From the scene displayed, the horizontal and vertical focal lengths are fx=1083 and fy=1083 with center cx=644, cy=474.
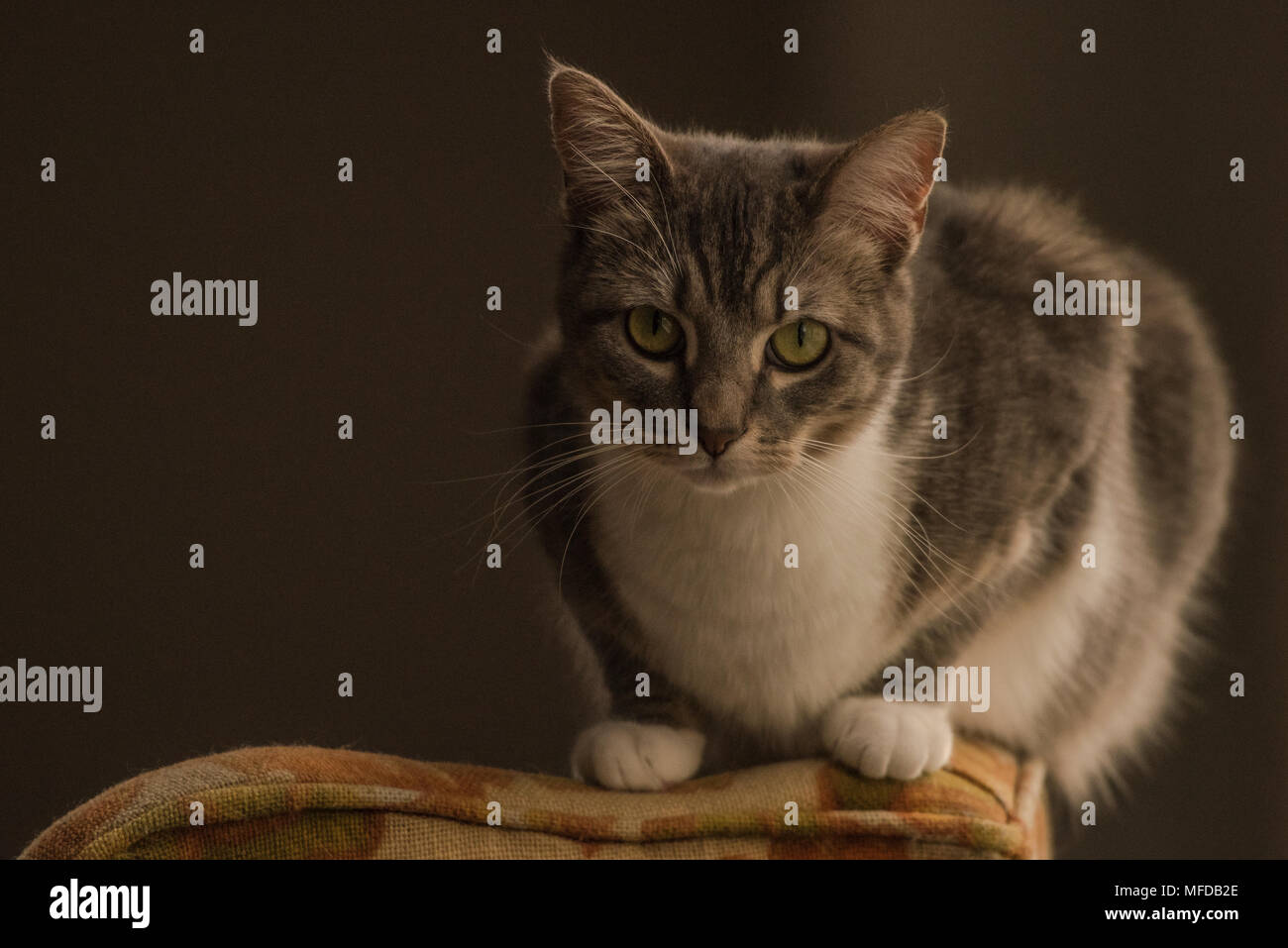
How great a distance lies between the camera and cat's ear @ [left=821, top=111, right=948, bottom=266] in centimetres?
91

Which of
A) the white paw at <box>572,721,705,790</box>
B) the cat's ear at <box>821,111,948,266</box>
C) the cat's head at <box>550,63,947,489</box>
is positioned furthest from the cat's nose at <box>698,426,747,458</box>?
the white paw at <box>572,721,705,790</box>

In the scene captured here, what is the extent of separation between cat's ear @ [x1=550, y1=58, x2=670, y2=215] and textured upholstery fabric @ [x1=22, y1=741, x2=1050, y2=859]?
53 centimetres

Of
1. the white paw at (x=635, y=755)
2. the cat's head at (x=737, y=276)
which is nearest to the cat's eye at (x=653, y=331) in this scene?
the cat's head at (x=737, y=276)

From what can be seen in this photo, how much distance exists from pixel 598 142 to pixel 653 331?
0.17m

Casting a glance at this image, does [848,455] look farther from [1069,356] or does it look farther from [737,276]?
[1069,356]

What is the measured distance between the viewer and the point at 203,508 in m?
1.30

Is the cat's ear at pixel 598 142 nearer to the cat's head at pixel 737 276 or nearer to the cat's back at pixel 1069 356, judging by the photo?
the cat's head at pixel 737 276

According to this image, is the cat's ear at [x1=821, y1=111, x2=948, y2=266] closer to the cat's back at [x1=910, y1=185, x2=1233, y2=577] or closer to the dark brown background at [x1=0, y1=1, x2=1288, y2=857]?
the cat's back at [x1=910, y1=185, x2=1233, y2=577]

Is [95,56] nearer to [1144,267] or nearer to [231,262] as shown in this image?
[231,262]

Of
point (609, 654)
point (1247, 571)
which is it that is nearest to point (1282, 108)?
point (1247, 571)

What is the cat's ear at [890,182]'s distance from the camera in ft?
2.97

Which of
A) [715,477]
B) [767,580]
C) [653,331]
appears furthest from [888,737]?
[653,331]

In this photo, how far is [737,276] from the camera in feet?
3.01

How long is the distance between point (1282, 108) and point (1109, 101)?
0.66ft
